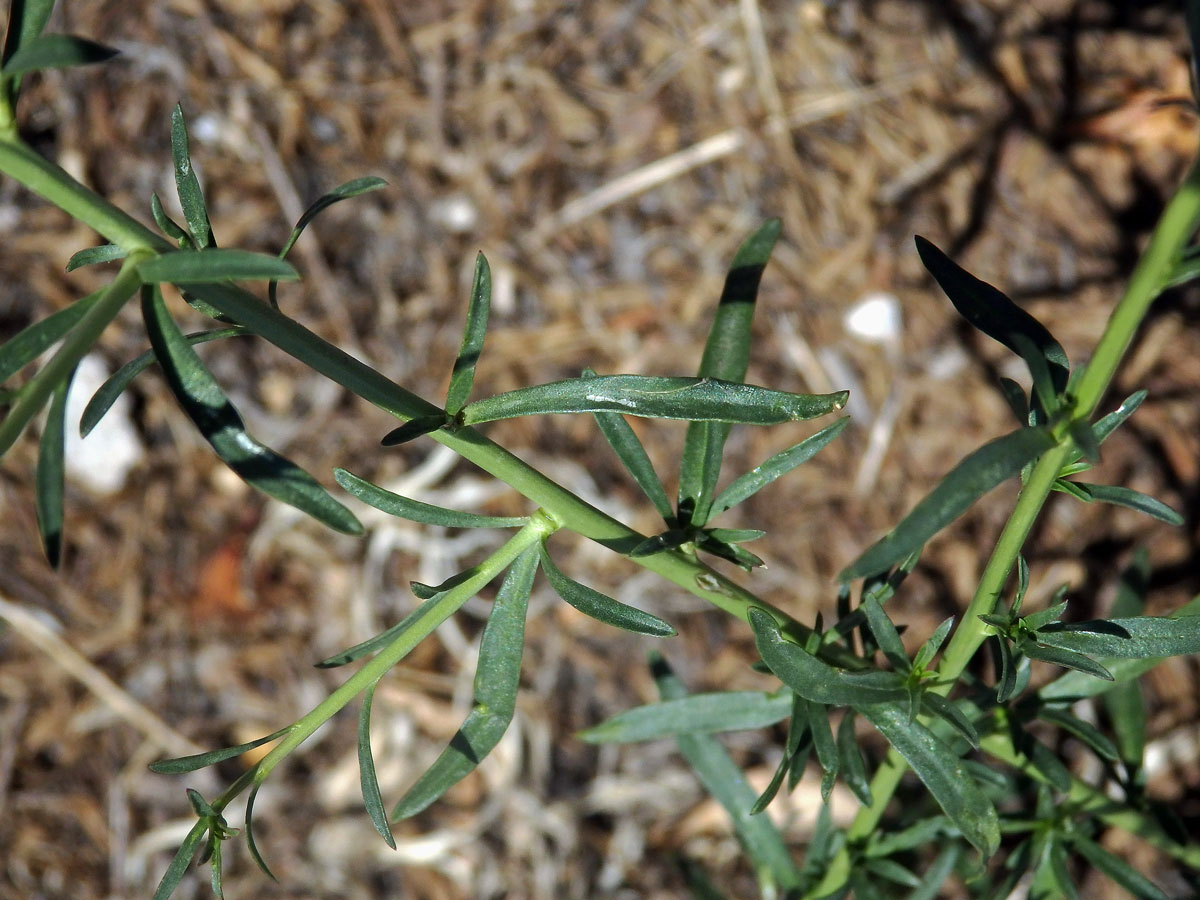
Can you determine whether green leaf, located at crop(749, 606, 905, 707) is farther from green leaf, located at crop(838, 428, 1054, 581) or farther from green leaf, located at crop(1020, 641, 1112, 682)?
green leaf, located at crop(838, 428, 1054, 581)

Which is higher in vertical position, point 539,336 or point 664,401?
point 664,401

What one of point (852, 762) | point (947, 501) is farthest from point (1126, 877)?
point (947, 501)

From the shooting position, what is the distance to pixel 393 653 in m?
1.32

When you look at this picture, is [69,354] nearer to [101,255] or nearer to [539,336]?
[101,255]

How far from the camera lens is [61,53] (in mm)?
1022

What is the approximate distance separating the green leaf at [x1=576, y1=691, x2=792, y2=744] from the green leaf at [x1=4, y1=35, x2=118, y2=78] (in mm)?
1347

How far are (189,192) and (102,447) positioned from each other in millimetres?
2717

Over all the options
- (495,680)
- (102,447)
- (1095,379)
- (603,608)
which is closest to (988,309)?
(1095,379)

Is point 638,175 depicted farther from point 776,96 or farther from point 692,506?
point 692,506

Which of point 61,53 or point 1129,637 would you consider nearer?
point 61,53

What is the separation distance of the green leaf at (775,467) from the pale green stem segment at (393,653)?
296 mm

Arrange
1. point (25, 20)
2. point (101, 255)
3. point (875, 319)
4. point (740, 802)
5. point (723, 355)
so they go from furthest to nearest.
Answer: point (875, 319)
point (740, 802)
point (723, 355)
point (101, 255)
point (25, 20)

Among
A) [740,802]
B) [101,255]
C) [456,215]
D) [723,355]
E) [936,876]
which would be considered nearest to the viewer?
[101,255]

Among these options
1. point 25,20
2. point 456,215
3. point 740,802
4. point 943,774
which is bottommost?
point 740,802
